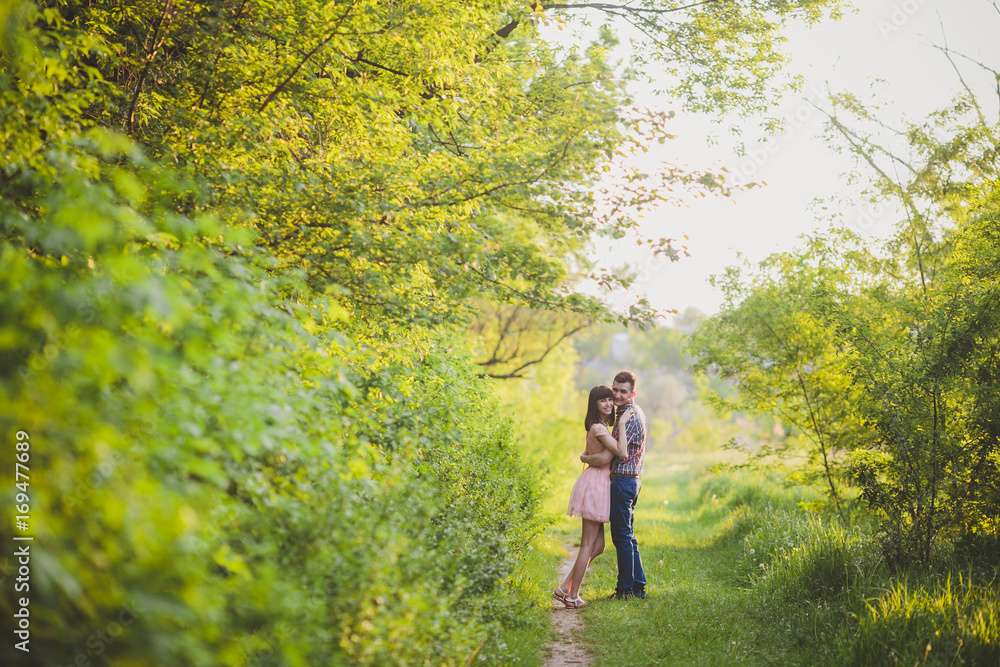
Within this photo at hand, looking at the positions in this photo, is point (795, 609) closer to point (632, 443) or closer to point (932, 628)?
point (932, 628)

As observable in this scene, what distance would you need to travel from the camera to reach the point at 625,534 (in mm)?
6250

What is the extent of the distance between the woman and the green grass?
13.1 inches

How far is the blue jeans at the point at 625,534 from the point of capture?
626 centimetres

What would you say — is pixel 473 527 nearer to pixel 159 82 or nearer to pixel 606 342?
pixel 159 82

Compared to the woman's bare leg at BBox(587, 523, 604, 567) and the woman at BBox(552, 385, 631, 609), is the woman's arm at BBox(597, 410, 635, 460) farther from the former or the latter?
the woman's bare leg at BBox(587, 523, 604, 567)

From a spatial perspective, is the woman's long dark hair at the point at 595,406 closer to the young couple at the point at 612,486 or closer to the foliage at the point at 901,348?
the young couple at the point at 612,486

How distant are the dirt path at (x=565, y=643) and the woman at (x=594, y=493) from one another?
181mm

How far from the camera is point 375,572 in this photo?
9.62 feet

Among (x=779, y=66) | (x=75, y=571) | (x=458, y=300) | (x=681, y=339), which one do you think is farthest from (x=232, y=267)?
(x=779, y=66)

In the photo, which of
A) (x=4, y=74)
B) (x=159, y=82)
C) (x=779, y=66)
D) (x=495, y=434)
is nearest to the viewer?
(x=4, y=74)

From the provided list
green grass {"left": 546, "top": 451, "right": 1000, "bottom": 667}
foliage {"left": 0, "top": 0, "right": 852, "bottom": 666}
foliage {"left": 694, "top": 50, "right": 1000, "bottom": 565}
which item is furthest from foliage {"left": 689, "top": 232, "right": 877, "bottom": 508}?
foliage {"left": 0, "top": 0, "right": 852, "bottom": 666}

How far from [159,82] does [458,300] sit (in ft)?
11.5

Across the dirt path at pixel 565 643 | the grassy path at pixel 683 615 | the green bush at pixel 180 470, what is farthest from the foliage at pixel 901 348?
the green bush at pixel 180 470

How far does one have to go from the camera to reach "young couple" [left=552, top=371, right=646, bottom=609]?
624 centimetres
